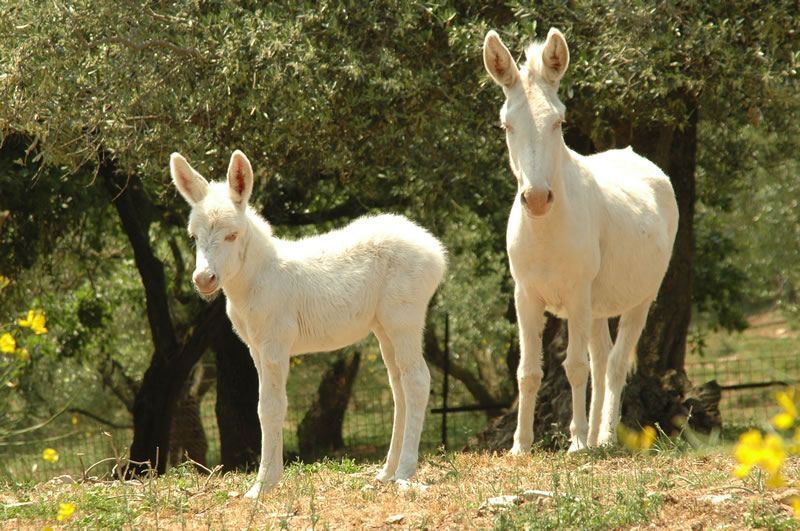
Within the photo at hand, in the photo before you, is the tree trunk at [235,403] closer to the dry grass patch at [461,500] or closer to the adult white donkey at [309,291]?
the dry grass patch at [461,500]

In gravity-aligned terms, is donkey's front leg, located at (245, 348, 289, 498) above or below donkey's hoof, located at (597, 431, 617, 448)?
above

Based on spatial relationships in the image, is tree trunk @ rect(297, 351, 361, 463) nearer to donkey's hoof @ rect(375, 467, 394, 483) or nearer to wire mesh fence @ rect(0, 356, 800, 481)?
wire mesh fence @ rect(0, 356, 800, 481)

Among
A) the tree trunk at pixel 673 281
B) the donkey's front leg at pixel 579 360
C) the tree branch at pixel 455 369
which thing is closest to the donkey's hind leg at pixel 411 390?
the donkey's front leg at pixel 579 360

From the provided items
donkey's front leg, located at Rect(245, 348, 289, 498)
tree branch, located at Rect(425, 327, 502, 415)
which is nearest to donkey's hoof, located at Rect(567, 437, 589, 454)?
donkey's front leg, located at Rect(245, 348, 289, 498)

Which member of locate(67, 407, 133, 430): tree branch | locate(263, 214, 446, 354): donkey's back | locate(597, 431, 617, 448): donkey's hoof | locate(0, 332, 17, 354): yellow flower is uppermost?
locate(263, 214, 446, 354): donkey's back

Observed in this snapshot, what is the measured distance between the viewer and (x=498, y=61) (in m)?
6.80

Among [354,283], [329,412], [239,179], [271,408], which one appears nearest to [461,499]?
[271,408]

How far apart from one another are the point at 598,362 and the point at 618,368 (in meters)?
0.19

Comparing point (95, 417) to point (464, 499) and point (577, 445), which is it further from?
point (464, 499)

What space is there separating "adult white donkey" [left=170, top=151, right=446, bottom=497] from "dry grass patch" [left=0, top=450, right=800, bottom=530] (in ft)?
1.24

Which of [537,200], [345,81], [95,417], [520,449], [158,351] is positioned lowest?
[95,417]

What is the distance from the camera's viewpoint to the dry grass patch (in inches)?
197

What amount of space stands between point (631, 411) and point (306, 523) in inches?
214

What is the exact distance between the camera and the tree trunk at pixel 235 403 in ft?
43.8
